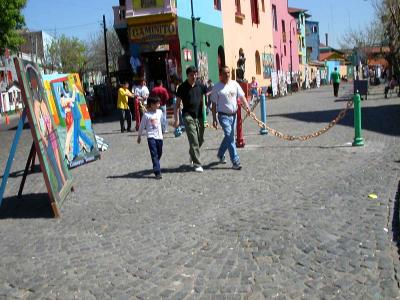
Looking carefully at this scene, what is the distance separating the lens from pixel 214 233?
5746 mm

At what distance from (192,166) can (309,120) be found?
28.7 ft

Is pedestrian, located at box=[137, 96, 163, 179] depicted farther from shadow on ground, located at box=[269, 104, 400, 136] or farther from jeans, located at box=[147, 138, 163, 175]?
shadow on ground, located at box=[269, 104, 400, 136]

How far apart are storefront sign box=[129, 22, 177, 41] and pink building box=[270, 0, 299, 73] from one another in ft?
70.8

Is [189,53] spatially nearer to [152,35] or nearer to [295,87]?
[152,35]

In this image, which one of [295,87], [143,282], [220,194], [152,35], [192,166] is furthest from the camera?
[295,87]

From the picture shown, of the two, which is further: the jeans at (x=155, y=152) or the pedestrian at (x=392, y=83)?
the pedestrian at (x=392, y=83)

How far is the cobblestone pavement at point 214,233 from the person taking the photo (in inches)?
174

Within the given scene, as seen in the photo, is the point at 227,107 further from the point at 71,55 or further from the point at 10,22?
the point at 71,55

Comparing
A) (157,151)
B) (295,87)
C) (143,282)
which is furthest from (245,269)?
(295,87)

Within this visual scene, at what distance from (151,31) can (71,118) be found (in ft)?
43.3

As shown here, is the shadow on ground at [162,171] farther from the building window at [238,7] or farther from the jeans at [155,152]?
the building window at [238,7]

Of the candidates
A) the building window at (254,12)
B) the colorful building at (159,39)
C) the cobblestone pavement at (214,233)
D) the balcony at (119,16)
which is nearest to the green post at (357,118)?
the cobblestone pavement at (214,233)

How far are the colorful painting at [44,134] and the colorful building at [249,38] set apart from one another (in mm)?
21373

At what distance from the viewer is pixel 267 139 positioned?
13219mm
